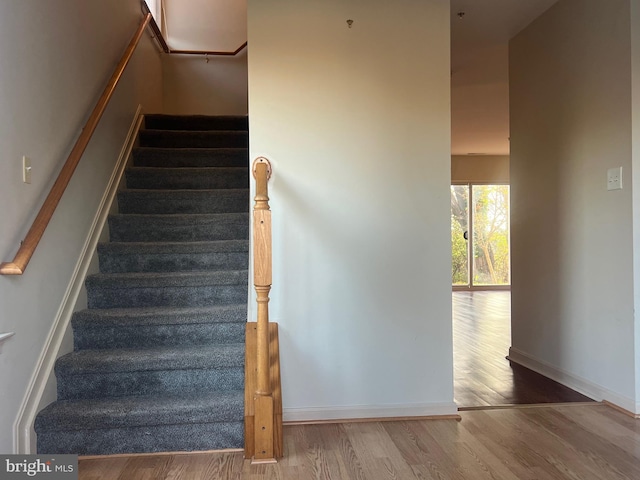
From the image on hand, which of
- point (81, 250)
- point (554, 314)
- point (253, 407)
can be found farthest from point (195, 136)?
point (554, 314)

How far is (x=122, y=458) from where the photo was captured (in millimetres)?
1997

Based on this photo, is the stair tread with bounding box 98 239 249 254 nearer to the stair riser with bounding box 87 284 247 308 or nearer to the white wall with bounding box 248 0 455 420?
the stair riser with bounding box 87 284 247 308

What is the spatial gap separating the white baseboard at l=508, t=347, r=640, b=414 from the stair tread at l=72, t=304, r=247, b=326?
7.04 ft

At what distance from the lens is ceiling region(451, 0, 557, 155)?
2.99m

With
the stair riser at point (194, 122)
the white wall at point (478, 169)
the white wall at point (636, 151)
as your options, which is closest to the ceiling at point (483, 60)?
the white wall at point (636, 151)

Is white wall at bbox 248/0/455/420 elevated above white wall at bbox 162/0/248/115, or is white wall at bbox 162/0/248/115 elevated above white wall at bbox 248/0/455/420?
white wall at bbox 162/0/248/115

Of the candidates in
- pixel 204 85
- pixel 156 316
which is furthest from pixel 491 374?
pixel 204 85

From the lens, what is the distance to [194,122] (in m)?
4.18

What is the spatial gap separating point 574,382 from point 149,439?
2.57 metres

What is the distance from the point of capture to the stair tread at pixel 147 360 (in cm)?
216

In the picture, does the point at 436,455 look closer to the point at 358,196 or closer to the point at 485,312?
the point at 358,196

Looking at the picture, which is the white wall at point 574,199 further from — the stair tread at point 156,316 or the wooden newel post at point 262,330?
the stair tread at point 156,316

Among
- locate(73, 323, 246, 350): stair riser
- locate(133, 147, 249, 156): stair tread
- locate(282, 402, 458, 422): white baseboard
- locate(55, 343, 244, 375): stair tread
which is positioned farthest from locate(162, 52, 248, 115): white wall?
locate(282, 402, 458, 422): white baseboard

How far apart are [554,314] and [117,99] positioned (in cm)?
354
